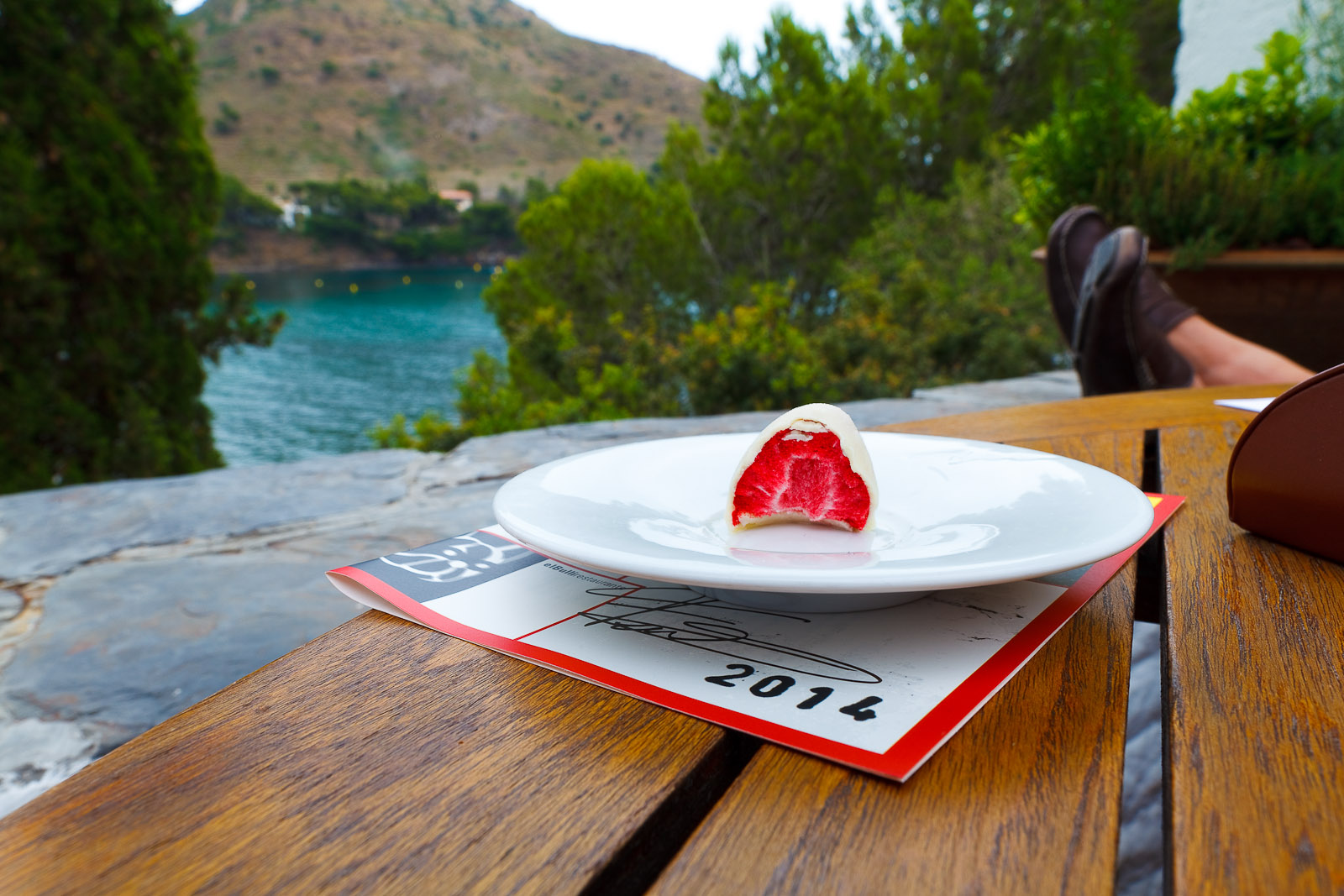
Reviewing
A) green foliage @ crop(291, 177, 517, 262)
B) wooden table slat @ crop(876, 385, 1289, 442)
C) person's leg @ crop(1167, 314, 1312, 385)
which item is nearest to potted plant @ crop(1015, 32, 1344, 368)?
person's leg @ crop(1167, 314, 1312, 385)

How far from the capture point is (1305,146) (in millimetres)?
3086

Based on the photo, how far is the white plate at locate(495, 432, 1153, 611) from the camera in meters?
0.39

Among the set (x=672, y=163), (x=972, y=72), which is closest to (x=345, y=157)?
(x=672, y=163)

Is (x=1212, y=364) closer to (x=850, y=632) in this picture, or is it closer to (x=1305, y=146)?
(x=850, y=632)

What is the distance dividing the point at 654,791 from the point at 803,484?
302mm

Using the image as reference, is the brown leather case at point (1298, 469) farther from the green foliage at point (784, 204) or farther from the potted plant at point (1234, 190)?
the green foliage at point (784, 204)

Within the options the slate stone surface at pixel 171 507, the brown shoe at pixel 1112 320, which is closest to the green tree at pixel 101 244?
the slate stone surface at pixel 171 507

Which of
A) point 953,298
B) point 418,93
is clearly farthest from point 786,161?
point 418,93

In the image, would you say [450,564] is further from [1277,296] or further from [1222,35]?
[1222,35]

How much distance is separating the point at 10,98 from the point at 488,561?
5.85 m

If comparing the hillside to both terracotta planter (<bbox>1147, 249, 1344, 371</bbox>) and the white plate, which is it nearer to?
terracotta planter (<bbox>1147, 249, 1344, 371</bbox>)

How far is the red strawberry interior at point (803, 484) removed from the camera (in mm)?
569

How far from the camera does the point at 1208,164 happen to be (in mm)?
2768
